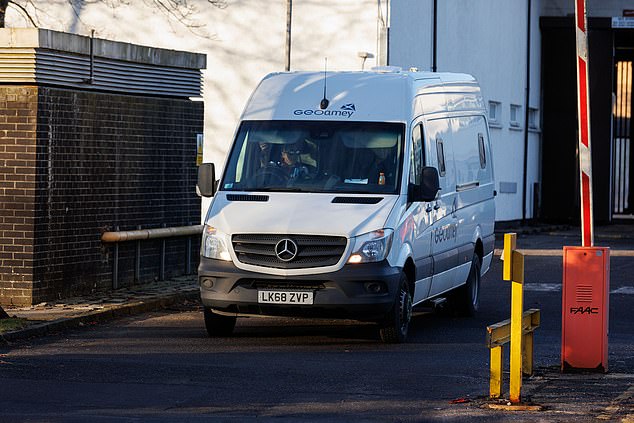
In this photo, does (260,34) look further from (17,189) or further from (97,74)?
(17,189)

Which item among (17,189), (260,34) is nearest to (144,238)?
(17,189)

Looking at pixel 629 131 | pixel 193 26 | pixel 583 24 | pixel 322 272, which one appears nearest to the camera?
pixel 583 24

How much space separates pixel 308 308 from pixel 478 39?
816 inches

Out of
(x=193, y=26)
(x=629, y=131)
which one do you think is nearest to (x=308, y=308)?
(x=193, y=26)

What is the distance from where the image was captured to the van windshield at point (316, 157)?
42.8ft

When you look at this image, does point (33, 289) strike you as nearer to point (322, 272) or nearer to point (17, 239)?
point (17, 239)

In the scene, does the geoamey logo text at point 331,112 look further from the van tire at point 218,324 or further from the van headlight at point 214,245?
the van tire at point 218,324

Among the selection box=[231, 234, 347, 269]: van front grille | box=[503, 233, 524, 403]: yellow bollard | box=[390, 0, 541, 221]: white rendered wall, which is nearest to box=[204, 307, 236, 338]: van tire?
box=[231, 234, 347, 269]: van front grille

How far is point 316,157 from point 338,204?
782 mm

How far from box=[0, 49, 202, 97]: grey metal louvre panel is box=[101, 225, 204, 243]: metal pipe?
68.2 inches

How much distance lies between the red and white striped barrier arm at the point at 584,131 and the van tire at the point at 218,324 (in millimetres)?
3715

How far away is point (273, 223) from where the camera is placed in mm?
12383

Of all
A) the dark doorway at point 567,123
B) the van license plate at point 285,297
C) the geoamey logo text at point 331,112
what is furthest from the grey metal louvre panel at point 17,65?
the dark doorway at point 567,123

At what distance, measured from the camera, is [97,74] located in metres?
16.1
